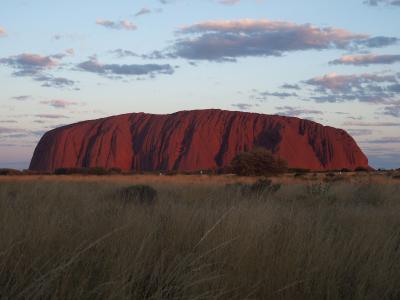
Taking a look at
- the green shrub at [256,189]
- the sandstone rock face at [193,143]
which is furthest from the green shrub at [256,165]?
the sandstone rock face at [193,143]

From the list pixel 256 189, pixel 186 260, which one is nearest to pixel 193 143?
pixel 256 189

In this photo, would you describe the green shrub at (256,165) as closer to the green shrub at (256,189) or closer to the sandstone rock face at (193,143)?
the green shrub at (256,189)

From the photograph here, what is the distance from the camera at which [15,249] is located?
4.19 meters

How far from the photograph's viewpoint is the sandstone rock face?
286 feet

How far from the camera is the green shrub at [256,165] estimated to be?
45.4m

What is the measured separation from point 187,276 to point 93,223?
1.98 m

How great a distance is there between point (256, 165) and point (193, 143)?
42788mm

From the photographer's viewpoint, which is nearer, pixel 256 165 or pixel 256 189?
pixel 256 189

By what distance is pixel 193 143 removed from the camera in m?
88.0

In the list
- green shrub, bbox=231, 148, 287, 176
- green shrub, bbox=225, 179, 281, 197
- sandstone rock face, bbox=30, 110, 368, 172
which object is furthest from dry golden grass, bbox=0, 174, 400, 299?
sandstone rock face, bbox=30, 110, 368, 172

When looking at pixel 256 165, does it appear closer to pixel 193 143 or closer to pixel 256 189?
pixel 256 189

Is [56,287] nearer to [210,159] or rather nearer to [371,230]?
[371,230]

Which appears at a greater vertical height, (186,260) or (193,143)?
(193,143)

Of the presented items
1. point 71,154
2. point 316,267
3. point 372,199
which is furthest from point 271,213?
point 71,154
